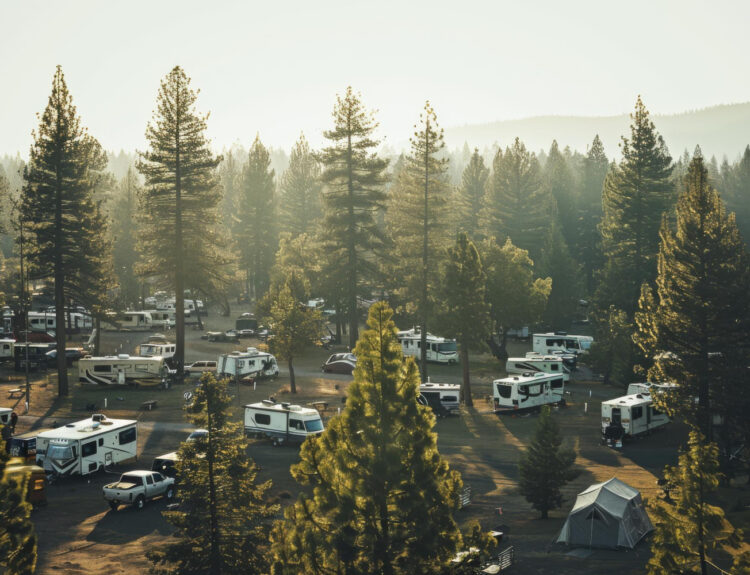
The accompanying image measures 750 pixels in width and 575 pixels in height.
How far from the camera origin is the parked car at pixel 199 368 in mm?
53625

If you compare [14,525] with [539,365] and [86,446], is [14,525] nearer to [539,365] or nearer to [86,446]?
[86,446]

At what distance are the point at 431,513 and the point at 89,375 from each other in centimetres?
4126

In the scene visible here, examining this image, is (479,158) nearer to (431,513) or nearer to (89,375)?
(89,375)

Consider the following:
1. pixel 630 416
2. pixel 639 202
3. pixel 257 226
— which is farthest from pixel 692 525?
pixel 257 226

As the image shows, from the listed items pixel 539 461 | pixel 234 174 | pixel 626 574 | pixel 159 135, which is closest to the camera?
pixel 626 574

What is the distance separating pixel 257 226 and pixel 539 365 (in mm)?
47154

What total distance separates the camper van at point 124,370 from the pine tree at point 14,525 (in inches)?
1414

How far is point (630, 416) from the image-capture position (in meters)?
38.1

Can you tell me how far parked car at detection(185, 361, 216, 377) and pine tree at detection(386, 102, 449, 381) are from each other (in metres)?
15.2

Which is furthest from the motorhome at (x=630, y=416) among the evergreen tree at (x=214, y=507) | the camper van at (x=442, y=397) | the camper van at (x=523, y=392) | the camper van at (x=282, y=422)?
the evergreen tree at (x=214, y=507)

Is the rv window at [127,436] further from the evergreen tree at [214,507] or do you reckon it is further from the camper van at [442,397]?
the camper van at [442,397]

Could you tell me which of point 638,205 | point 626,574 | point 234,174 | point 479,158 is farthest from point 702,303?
point 234,174

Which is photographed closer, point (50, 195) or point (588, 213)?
point (50, 195)

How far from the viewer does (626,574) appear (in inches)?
837
